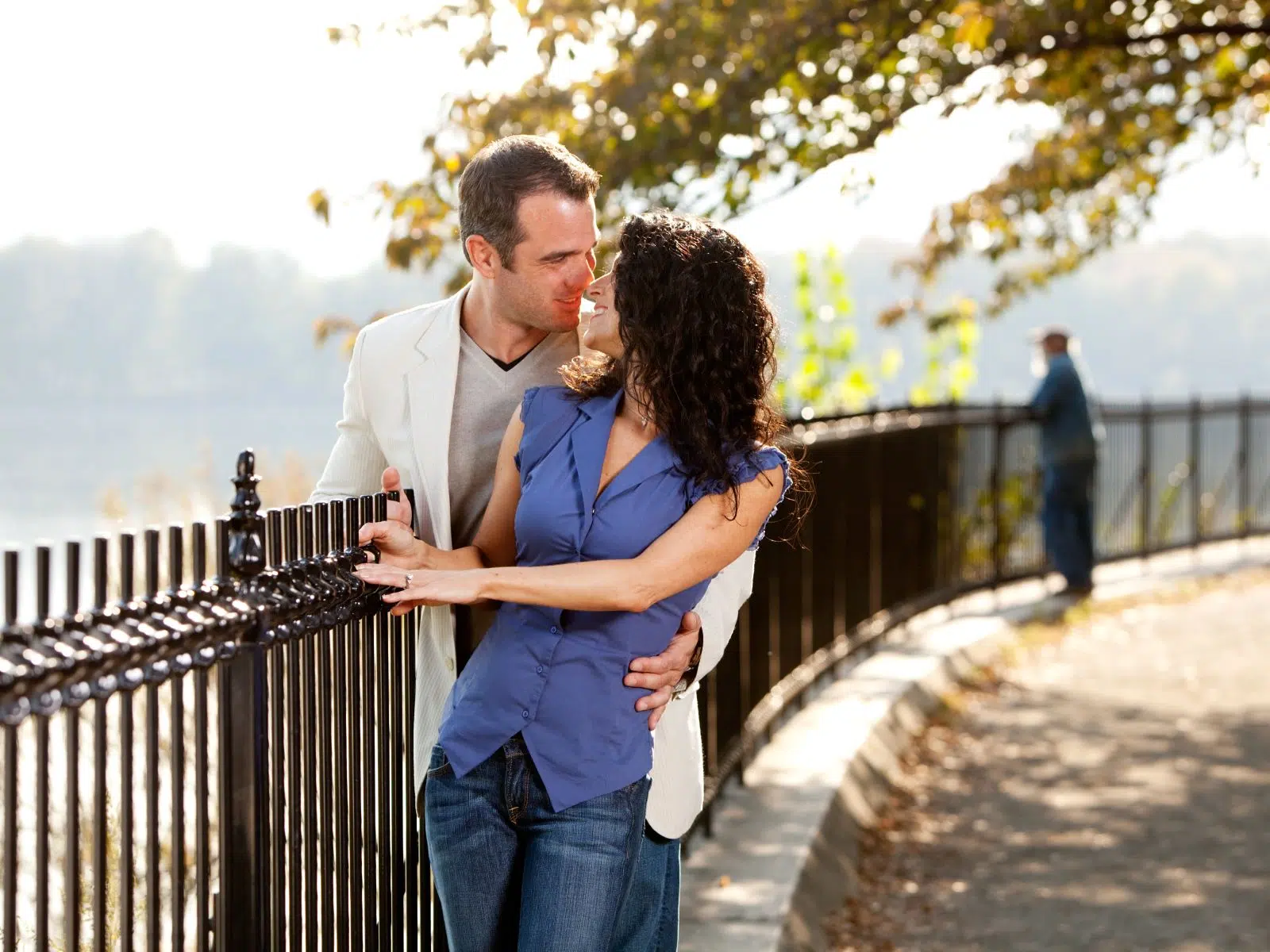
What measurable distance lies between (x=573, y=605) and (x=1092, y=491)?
11.3 meters

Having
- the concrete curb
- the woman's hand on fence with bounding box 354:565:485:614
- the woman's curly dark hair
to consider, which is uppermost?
the woman's curly dark hair

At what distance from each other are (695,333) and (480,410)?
2.42 ft

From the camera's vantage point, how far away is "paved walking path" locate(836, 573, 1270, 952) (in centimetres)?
571

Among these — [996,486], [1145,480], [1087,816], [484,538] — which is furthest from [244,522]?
[1145,480]

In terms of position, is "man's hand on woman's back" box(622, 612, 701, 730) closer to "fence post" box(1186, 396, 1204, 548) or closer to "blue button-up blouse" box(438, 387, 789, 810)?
"blue button-up blouse" box(438, 387, 789, 810)

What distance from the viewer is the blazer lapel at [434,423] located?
3.51 metres

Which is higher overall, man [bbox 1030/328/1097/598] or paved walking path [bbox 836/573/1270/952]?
man [bbox 1030/328/1097/598]

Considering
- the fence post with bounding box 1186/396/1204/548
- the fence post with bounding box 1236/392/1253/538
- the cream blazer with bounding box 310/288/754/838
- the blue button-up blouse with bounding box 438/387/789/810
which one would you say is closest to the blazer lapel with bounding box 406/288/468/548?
the cream blazer with bounding box 310/288/754/838

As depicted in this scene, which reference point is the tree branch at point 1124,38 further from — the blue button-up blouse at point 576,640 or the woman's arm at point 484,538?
the blue button-up blouse at point 576,640

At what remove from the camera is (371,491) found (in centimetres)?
374

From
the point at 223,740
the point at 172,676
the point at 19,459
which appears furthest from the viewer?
the point at 19,459

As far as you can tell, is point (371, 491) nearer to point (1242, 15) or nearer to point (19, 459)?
point (1242, 15)

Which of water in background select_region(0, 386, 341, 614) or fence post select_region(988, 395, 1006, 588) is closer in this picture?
water in background select_region(0, 386, 341, 614)

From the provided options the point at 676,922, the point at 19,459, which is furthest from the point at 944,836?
the point at 19,459
